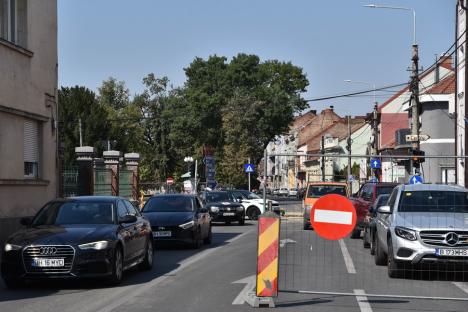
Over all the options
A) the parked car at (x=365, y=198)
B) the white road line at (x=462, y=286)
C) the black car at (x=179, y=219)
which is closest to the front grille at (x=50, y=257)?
the white road line at (x=462, y=286)

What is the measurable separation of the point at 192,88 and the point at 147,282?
59.0 m

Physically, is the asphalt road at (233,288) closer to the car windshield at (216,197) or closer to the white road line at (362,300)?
the white road line at (362,300)

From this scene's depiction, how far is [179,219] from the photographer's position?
1983 cm

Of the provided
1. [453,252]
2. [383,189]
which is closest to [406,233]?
[453,252]

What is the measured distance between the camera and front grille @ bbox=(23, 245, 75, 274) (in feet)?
38.8

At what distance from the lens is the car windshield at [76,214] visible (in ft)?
Result: 43.4

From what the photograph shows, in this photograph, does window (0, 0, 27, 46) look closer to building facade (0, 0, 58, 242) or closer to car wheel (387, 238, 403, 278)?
building facade (0, 0, 58, 242)

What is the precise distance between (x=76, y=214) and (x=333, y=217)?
4.74 metres

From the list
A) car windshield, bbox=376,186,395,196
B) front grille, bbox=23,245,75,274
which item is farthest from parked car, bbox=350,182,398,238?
front grille, bbox=23,245,75,274

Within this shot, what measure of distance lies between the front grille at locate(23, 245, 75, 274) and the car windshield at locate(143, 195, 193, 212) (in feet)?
29.5

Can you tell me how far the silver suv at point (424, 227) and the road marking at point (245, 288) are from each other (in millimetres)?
2490

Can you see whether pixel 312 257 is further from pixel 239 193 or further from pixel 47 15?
pixel 239 193

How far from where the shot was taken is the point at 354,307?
10312mm

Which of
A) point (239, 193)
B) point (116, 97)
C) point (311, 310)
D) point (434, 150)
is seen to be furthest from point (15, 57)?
point (116, 97)
